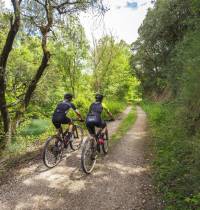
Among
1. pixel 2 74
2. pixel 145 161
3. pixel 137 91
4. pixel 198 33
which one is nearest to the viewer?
pixel 145 161

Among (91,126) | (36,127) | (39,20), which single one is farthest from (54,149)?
(36,127)

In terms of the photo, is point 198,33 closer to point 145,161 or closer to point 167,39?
point 145,161

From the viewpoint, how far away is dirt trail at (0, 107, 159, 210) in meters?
4.84

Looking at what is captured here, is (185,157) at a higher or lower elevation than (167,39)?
lower

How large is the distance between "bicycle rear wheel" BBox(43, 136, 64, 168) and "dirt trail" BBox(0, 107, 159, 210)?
0.19 m

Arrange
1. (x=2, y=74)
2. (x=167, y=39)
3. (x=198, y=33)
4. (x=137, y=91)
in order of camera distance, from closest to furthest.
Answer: (x=2, y=74) → (x=198, y=33) → (x=167, y=39) → (x=137, y=91)

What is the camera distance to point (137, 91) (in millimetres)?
55938

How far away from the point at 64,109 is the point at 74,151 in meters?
2.12

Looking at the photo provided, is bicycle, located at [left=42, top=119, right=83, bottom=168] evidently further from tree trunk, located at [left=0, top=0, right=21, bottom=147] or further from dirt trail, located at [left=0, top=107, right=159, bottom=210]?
tree trunk, located at [left=0, top=0, right=21, bottom=147]

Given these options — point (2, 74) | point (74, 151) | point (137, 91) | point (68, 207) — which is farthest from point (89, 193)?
point (137, 91)

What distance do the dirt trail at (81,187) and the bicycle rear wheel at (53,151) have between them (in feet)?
0.62

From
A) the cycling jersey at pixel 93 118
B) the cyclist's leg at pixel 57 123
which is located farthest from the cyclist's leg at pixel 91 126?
the cyclist's leg at pixel 57 123

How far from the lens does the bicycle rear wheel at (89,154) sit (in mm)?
6341

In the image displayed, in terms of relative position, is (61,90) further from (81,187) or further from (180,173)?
(180,173)
